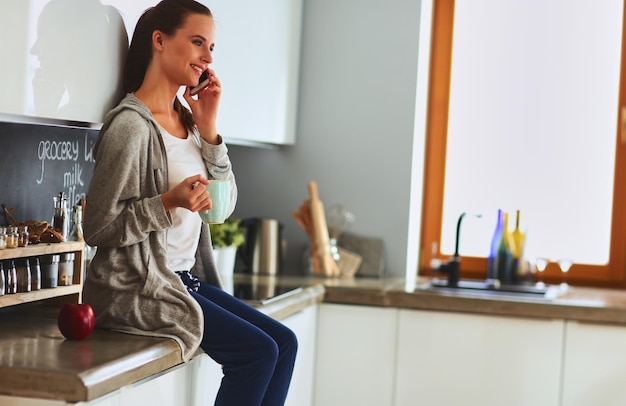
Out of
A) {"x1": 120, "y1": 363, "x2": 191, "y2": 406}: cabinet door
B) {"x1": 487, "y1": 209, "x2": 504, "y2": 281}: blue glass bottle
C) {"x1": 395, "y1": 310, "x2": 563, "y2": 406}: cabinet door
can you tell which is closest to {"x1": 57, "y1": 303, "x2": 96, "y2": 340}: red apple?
{"x1": 120, "y1": 363, "x2": 191, "y2": 406}: cabinet door

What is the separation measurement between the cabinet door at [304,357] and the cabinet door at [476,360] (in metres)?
0.28

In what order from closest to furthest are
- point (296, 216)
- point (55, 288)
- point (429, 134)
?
point (55, 288) < point (296, 216) < point (429, 134)

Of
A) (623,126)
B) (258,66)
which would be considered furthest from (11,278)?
(623,126)

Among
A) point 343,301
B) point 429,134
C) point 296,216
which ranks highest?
point 429,134

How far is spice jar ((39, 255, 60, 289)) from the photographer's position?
79.4 inches

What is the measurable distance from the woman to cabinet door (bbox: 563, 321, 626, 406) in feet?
3.98

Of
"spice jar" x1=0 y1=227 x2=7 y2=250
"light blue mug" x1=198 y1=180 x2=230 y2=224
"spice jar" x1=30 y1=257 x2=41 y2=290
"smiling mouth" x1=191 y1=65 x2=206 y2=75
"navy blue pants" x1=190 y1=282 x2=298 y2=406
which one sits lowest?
"navy blue pants" x1=190 y1=282 x2=298 y2=406

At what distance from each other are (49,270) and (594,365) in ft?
5.61

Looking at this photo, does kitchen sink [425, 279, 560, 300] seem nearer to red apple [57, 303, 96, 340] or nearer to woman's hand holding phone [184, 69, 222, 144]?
woman's hand holding phone [184, 69, 222, 144]

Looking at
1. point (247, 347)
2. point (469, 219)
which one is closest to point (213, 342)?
point (247, 347)

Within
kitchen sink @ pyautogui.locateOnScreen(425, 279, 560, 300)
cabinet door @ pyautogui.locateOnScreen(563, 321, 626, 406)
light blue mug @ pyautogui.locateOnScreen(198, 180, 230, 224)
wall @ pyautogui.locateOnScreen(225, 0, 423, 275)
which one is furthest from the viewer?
wall @ pyautogui.locateOnScreen(225, 0, 423, 275)

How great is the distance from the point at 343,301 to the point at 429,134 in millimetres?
981

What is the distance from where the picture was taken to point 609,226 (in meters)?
3.54

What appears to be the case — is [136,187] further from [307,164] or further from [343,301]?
[307,164]
